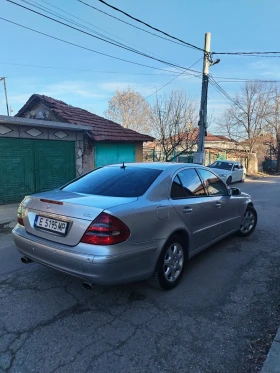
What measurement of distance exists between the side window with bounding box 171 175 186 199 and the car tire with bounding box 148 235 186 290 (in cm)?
52

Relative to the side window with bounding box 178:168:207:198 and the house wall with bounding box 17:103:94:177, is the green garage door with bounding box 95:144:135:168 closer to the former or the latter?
the house wall with bounding box 17:103:94:177

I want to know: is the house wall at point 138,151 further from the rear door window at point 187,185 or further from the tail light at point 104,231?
the tail light at point 104,231

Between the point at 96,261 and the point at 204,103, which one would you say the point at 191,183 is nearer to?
the point at 96,261

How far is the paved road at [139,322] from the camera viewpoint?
2.29 metres

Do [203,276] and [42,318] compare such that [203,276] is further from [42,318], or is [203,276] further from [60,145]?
[60,145]

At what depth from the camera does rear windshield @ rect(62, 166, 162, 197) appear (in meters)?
3.34

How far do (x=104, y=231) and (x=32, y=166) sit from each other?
7738 millimetres

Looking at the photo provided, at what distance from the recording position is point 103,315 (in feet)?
9.58

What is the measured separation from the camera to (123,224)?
2.78 m

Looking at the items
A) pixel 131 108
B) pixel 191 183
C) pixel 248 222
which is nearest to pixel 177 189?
pixel 191 183

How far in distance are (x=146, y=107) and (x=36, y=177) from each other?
89.4ft

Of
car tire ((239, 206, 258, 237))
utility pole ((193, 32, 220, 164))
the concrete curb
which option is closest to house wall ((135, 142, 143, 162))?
utility pole ((193, 32, 220, 164))

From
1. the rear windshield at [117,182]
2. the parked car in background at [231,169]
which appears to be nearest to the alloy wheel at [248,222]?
the rear windshield at [117,182]

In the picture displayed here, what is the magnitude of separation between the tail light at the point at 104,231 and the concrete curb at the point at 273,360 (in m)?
1.57
